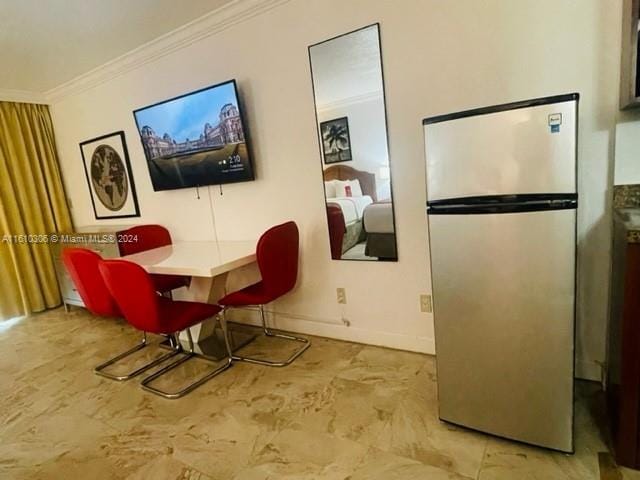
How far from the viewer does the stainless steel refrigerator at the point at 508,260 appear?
4.22 ft

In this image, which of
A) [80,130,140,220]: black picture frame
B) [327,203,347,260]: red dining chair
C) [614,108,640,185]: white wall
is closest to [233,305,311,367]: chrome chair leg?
[327,203,347,260]: red dining chair

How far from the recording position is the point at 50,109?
4.23 meters

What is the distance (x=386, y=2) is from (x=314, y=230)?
4.86 ft

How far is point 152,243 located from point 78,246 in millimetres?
883

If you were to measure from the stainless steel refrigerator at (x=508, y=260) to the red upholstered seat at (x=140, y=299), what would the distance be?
1518 mm

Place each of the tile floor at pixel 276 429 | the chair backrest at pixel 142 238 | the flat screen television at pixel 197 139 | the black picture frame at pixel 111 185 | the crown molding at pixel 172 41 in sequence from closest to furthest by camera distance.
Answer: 1. the tile floor at pixel 276 429
2. the crown molding at pixel 172 41
3. the flat screen television at pixel 197 139
4. the chair backrest at pixel 142 238
5. the black picture frame at pixel 111 185

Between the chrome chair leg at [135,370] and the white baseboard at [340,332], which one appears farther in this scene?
the chrome chair leg at [135,370]

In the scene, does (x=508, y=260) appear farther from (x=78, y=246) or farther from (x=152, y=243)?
(x=78, y=246)

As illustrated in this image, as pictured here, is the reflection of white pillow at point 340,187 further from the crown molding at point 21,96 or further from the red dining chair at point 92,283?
the crown molding at point 21,96

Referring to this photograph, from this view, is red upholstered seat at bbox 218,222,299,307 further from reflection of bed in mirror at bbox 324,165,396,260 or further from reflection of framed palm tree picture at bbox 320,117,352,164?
reflection of framed palm tree picture at bbox 320,117,352,164

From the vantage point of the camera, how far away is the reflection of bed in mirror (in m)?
2.33

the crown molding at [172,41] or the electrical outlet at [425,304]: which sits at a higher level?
the crown molding at [172,41]

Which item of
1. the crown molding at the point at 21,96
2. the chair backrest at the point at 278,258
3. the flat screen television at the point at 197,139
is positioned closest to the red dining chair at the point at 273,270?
the chair backrest at the point at 278,258

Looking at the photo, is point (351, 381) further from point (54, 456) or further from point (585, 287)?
point (54, 456)
